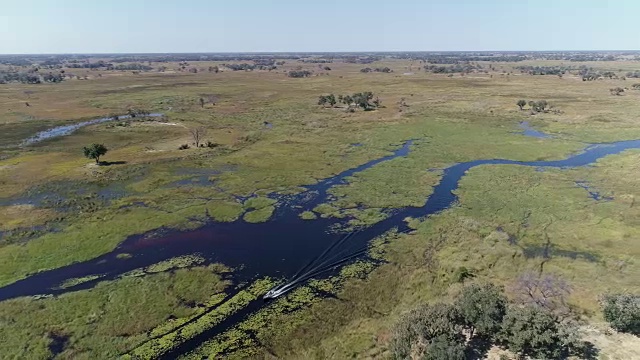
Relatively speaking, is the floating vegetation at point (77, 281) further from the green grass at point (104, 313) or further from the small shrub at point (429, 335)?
the small shrub at point (429, 335)

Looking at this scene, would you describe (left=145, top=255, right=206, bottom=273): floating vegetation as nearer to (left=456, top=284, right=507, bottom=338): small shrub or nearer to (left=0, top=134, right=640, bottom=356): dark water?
(left=0, top=134, right=640, bottom=356): dark water

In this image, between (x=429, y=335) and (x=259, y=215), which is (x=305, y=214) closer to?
(x=259, y=215)

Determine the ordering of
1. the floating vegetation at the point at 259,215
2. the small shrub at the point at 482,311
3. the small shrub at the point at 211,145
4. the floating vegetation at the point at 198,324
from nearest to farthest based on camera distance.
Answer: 1. the small shrub at the point at 482,311
2. the floating vegetation at the point at 198,324
3. the floating vegetation at the point at 259,215
4. the small shrub at the point at 211,145

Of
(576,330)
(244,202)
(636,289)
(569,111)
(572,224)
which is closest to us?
(576,330)

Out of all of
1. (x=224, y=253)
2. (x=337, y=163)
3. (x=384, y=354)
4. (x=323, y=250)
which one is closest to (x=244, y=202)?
(x=224, y=253)

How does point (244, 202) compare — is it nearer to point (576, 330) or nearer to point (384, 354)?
point (384, 354)

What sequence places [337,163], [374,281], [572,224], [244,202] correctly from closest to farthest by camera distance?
1. [374,281]
2. [572,224]
3. [244,202]
4. [337,163]

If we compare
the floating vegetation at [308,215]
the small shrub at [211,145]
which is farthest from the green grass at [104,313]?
the small shrub at [211,145]
